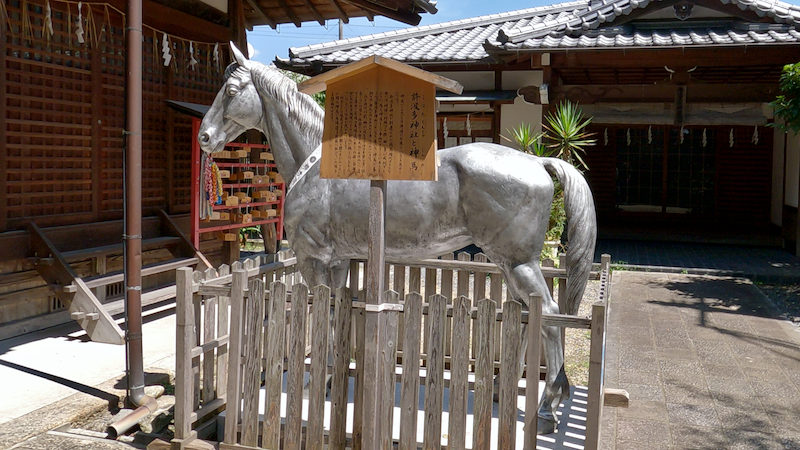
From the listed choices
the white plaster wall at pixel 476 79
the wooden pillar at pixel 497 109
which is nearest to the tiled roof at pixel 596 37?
the white plaster wall at pixel 476 79

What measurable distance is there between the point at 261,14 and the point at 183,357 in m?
7.06

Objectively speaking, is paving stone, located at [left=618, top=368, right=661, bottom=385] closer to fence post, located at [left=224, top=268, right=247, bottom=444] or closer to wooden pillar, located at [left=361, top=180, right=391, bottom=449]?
wooden pillar, located at [left=361, top=180, right=391, bottom=449]

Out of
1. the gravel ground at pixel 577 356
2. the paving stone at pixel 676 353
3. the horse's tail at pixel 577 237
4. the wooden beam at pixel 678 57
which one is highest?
the wooden beam at pixel 678 57

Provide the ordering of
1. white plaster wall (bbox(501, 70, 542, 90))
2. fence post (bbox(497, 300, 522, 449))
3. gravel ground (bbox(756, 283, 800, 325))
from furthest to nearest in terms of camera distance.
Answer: white plaster wall (bbox(501, 70, 542, 90)) → gravel ground (bbox(756, 283, 800, 325)) → fence post (bbox(497, 300, 522, 449))

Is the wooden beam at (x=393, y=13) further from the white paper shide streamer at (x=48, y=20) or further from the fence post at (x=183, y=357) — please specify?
the fence post at (x=183, y=357)

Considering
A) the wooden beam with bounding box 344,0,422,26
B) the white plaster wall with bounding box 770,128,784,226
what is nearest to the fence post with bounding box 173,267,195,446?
the wooden beam with bounding box 344,0,422,26

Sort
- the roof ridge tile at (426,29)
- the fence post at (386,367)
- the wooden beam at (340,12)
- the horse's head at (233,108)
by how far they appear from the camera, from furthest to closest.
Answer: the roof ridge tile at (426,29) < the wooden beam at (340,12) < the horse's head at (233,108) < the fence post at (386,367)

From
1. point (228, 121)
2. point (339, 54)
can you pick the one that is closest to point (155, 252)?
point (228, 121)

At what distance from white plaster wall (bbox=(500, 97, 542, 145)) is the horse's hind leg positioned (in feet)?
26.2

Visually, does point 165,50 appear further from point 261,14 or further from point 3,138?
point 3,138

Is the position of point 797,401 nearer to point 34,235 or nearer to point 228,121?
point 228,121

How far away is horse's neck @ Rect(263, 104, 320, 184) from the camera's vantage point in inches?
173

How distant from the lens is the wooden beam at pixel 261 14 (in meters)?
9.23

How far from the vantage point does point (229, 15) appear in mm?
8984
